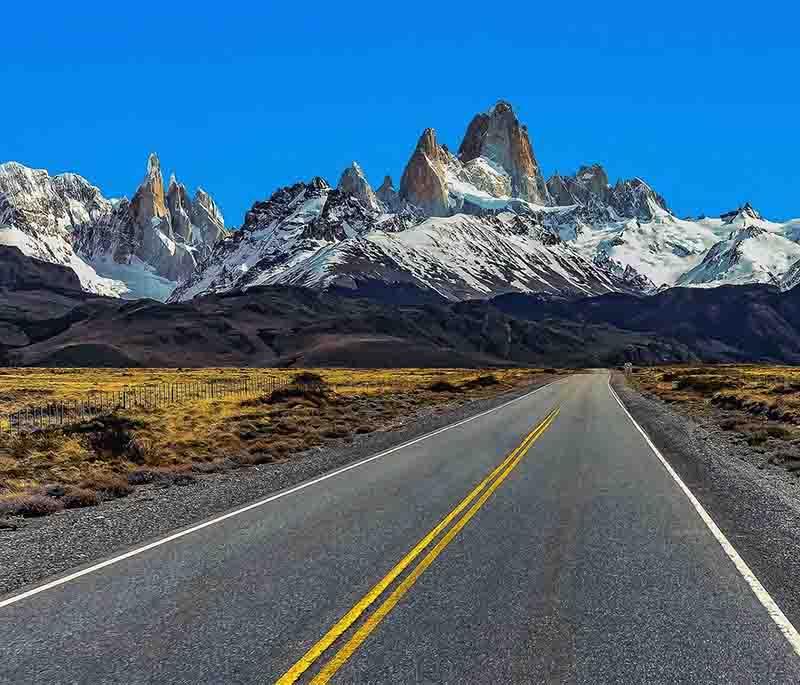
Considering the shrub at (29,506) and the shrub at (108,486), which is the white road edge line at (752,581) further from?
the shrub at (29,506)

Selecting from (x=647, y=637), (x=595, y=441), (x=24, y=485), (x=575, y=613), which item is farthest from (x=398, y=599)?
(x=595, y=441)

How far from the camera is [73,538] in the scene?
472 inches

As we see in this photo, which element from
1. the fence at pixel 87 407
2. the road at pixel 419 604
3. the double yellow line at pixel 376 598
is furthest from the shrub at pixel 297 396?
the road at pixel 419 604

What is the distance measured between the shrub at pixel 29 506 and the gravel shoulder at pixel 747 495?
12051mm

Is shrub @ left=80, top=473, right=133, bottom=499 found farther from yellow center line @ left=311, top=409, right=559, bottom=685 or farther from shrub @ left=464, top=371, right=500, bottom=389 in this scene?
shrub @ left=464, top=371, right=500, bottom=389

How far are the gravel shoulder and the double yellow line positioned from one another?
13.2 feet

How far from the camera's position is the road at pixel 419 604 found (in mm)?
6527

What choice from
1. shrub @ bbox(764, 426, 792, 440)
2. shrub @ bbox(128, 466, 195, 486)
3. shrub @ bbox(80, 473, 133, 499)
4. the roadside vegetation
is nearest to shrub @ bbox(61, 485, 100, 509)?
shrub @ bbox(80, 473, 133, 499)

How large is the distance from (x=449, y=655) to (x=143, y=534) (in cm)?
706

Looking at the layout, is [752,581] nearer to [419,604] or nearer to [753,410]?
[419,604]

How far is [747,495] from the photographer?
15.2 metres

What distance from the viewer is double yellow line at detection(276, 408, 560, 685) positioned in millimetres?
6434

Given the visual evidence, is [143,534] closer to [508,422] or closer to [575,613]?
[575,613]

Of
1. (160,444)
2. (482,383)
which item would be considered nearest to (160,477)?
(160,444)
